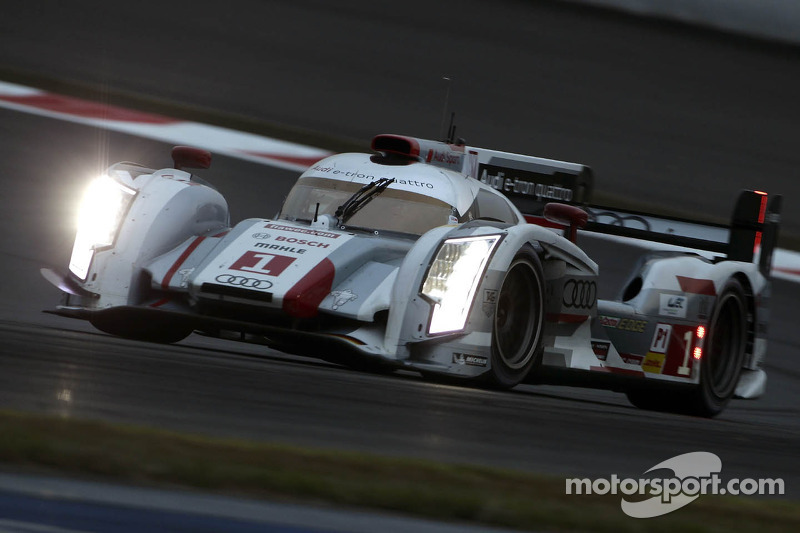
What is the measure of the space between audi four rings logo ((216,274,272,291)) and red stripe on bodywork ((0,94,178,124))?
638 centimetres

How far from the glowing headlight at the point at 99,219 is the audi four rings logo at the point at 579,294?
90.1 inches

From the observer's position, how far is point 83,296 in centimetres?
638

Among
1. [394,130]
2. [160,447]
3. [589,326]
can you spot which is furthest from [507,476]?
[394,130]

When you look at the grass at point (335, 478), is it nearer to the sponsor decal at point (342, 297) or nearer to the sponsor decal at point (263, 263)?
the sponsor decal at point (342, 297)

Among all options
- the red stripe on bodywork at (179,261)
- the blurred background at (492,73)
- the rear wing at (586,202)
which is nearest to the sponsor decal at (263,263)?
the red stripe on bodywork at (179,261)

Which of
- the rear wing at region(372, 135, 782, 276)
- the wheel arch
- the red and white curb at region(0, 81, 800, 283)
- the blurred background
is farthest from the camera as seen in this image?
the blurred background

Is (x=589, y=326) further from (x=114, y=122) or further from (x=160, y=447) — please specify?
(x=114, y=122)

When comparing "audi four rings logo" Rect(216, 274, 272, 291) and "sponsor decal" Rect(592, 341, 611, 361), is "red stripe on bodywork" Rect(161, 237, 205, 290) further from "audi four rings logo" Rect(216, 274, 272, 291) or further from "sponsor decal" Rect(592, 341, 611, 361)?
"sponsor decal" Rect(592, 341, 611, 361)

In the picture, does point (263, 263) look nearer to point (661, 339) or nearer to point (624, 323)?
point (624, 323)

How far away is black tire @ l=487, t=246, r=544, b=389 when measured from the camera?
6141 millimetres

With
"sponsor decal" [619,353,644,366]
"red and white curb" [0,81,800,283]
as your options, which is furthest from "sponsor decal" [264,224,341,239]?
"red and white curb" [0,81,800,283]

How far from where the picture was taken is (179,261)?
6.36m

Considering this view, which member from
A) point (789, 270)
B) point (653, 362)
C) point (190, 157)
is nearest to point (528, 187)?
point (653, 362)

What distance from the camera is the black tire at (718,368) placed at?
7.16 meters
